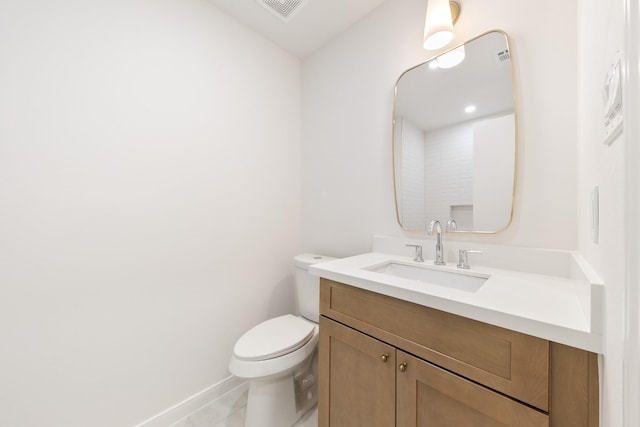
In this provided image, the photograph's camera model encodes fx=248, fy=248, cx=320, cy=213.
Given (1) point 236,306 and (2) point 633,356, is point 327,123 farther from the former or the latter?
(2) point 633,356

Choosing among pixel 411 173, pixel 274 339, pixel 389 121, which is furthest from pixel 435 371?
pixel 389 121

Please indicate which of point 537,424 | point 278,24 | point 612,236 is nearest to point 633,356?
point 612,236

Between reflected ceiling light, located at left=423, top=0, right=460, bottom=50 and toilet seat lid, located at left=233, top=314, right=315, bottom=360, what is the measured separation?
5.17ft

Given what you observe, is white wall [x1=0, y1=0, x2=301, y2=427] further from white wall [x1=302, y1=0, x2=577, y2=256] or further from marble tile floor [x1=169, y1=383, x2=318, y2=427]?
white wall [x1=302, y1=0, x2=577, y2=256]

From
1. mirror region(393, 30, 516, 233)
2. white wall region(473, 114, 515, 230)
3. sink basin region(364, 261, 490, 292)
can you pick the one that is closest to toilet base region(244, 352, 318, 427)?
sink basin region(364, 261, 490, 292)

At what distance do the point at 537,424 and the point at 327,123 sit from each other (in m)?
1.70

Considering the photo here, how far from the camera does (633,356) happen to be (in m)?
0.28

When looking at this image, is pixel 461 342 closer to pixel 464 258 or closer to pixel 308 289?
pixel 464 258

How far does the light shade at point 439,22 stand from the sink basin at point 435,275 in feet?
3.47

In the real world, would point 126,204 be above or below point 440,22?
below

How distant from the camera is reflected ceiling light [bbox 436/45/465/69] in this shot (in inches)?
45.4

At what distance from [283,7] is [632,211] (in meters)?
1.78

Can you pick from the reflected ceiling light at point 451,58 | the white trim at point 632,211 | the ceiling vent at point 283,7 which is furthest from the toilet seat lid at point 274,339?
the ceiling vent at point 283,7

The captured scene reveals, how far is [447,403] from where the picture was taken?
2.38 ft
